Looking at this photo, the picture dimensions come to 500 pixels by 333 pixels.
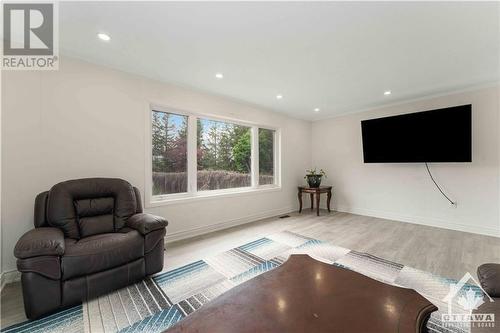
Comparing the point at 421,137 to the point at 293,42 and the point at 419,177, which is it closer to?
A: the point at 419,177

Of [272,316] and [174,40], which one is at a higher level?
[174,40]

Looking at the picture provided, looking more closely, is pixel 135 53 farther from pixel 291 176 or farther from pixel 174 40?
pixel 291 176

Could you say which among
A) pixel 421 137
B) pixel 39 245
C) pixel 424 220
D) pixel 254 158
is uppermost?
pixel 421 137

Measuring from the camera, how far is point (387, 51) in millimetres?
2285

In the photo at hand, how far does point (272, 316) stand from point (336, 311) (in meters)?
0.34

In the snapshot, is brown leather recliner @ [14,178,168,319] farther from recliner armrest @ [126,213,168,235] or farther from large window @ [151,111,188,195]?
large window @ [151,111,188,195]

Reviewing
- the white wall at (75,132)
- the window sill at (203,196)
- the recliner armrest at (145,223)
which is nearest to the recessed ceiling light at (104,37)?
the white wall at (75,132)

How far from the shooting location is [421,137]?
3650 millimetres

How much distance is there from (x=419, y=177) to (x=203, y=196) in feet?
13.5

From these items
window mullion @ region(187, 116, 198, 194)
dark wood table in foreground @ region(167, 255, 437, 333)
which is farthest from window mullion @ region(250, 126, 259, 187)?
dark wood table in foreground @ region(167, 255, 437, 333)

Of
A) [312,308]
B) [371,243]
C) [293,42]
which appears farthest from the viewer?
[371,243]

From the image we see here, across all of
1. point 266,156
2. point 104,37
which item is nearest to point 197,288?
point 104,37

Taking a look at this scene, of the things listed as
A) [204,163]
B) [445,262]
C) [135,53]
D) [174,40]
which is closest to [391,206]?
[445,262]

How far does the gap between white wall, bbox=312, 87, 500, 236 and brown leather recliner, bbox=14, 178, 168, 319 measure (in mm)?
4383
